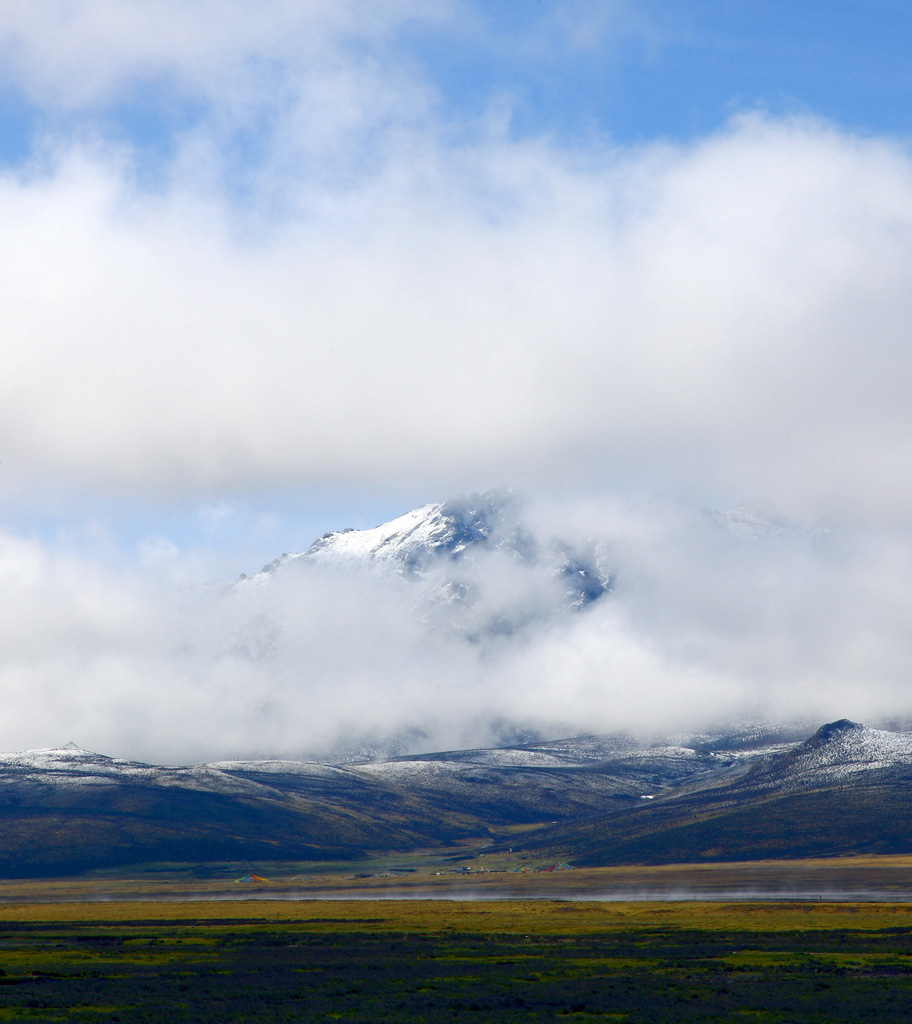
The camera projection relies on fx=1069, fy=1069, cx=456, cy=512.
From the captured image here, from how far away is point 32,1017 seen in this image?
75.0 metres

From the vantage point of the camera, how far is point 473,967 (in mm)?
101375

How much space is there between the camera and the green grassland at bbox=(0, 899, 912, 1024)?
7769 cm

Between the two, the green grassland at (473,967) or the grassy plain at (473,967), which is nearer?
the grassy plain at (473,967)

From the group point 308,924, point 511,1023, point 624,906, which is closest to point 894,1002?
point 511,1023

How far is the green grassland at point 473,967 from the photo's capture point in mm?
77688

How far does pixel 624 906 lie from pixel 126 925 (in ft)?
262

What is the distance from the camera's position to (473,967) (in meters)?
101

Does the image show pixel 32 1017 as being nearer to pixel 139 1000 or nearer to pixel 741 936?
pixel 139 1000

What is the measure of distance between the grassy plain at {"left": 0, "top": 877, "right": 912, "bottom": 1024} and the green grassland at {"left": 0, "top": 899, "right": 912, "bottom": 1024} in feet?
0.80

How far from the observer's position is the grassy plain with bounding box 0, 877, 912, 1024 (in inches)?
3054

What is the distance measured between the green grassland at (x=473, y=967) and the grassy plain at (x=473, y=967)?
24 cm

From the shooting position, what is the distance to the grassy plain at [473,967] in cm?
7756

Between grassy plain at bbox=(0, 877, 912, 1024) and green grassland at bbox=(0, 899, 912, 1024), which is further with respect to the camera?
green grassland at bbox=(0, 899, 912, 1024)

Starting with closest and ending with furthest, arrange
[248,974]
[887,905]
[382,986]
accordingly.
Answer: [382,986]
[248,974]
[887,905]
